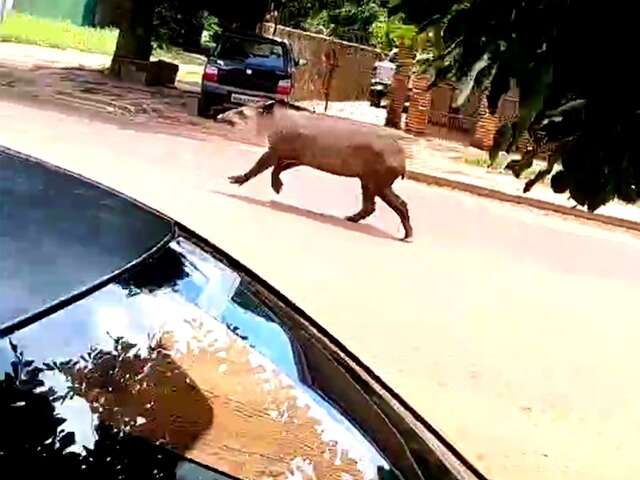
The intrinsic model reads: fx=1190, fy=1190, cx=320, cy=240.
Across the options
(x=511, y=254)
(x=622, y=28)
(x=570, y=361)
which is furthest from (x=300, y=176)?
(x=622, y=28)

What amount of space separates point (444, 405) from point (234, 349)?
4.66m

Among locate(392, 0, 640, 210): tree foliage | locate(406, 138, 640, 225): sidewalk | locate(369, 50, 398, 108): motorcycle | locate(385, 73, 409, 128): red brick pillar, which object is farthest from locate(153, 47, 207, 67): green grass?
locate(392, 0, 640, 210): tree foliage

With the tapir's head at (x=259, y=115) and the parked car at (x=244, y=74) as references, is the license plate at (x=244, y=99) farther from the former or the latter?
the tapir's head at (x=259, y=115)

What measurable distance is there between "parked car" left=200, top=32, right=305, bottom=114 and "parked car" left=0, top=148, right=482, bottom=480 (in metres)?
17.9

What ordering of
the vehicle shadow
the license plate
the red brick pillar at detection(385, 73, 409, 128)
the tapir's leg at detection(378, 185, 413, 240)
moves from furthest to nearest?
the red brick pillar at detection(385, 73, 409, 128)
the license plate
the tapir's leg at detection(378, 185, 413, 240)
the vehicle shadow

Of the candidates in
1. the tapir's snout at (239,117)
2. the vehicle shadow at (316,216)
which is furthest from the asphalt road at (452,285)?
the tapir's snout at (239,117)

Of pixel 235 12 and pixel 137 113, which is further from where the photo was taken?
pixel 235 12

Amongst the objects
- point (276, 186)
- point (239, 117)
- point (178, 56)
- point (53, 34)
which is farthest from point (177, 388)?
point (178, 56)

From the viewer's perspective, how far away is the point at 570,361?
27.3 ft

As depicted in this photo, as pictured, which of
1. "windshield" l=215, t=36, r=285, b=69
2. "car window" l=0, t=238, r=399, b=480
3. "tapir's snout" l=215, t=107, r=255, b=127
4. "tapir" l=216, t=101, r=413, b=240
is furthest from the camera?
"windshield" l=215, t=36, r=285, b=69

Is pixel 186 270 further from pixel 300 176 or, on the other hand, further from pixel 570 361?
pixel 300 176

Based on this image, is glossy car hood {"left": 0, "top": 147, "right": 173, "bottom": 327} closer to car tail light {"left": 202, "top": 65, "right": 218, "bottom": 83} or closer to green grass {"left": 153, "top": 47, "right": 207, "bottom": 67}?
car tail light {"left": 202, "top": 65, "right": 218, "bottom": 83}

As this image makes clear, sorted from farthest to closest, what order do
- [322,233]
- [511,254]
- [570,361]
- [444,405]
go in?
[511,254] < [322,233] < [570,361] < [444,405]

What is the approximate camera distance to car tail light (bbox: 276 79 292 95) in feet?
66.7
